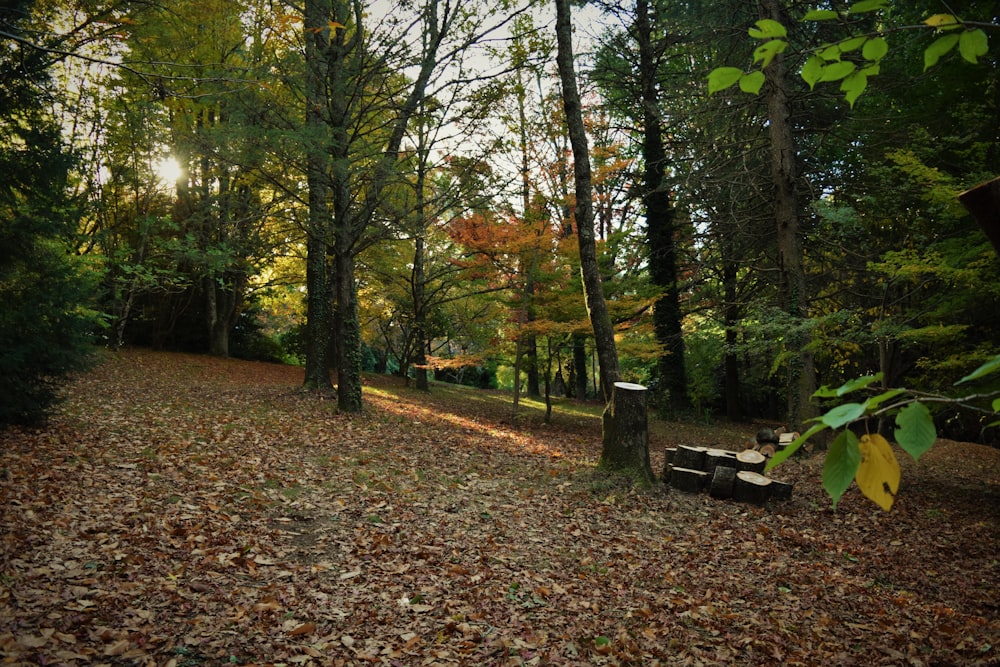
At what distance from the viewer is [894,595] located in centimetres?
480

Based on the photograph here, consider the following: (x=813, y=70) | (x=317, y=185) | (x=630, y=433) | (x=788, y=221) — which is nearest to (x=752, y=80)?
(x=813, y=70)

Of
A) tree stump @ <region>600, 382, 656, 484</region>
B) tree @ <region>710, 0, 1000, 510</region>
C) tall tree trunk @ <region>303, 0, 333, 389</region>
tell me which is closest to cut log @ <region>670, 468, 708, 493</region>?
tree stump @ <region>600, 382, 656, 484</region>

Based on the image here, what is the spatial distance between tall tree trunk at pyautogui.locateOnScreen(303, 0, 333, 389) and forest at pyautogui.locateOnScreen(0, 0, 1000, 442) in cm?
8

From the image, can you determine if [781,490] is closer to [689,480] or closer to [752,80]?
[689,480]

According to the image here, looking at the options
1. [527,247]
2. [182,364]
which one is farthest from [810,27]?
[182,364]

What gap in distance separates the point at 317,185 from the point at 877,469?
39.5 feet

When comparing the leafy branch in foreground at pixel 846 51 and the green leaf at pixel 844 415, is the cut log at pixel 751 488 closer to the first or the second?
the leafy branch in foreground at pixel 846 51

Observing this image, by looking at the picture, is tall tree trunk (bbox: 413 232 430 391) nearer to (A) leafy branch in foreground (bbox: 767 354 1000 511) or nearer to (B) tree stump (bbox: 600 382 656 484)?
(B) tree stump (bbox: 600 382 656 484)

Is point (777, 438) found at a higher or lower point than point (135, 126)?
lower

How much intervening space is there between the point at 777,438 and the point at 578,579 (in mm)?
6585

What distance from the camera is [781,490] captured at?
283 inches

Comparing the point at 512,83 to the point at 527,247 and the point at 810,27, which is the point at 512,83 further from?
the point at 810,27

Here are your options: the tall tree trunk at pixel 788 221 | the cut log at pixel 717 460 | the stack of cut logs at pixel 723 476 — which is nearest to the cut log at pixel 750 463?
the stack of cut logs at pixel 723 476

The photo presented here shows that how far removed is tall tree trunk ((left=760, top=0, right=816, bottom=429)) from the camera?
977 centimetres
